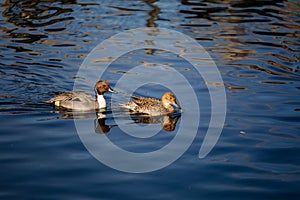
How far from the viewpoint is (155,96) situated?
12977 millimetres

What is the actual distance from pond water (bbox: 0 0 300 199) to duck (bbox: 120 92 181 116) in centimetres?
23

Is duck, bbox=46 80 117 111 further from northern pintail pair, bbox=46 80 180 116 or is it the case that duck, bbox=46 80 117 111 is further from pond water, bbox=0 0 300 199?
pond water, bbox=0 0 300 199

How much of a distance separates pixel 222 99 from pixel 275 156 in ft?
10.5

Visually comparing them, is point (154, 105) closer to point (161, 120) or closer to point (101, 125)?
point (161, 120)

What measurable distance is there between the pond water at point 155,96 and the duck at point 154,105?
0.23 meters

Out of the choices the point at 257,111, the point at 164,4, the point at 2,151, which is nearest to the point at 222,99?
the point at 257,111

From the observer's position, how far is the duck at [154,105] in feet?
38.2

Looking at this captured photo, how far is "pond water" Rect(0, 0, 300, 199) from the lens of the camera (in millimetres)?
8195

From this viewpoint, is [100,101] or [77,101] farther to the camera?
[100,101]

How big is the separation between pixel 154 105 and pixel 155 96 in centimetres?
134

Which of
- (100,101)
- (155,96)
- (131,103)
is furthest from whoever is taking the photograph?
(155,96)

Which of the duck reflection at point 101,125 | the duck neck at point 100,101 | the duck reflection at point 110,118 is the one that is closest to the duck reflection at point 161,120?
the duck reflection at point 110,118

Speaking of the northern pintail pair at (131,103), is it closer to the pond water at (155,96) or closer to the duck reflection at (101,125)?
the pond water at (155,96)

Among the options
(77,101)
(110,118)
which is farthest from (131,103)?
(77,101)
